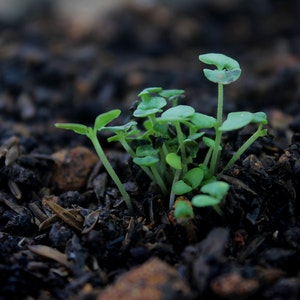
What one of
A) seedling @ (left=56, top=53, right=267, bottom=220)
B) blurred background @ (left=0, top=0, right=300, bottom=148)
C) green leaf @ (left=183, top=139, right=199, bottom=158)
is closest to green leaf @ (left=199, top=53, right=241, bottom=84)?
seedling @ (left=56, top=53, right=267, bottom=220)

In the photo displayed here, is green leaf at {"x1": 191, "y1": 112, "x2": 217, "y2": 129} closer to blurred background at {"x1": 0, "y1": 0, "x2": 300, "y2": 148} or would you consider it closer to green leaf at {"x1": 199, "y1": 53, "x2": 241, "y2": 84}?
green leaf at {"x1": 199, "y1": 53, "x2": 241, "y2": 84}

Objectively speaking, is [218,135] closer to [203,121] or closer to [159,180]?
[203,121]

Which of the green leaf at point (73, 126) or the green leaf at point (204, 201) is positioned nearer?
the green leaf at point (204, 201)

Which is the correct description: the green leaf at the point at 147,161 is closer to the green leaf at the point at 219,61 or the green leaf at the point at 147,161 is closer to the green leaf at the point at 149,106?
the green leaf at the point at 149,106

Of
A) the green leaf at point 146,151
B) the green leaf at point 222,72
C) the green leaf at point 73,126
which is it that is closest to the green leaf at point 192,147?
the green leaf at point 146,151

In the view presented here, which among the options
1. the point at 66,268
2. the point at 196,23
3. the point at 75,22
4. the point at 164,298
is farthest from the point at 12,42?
the point at 164,298

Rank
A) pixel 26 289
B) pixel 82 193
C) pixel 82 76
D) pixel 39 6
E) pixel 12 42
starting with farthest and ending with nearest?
pixel 39 6, pixel 12 42, pixel 82 76, pixel 82 193, pixel 26 289

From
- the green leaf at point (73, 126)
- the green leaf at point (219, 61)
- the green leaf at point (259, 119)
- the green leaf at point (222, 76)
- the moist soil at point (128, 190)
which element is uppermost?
the green leaf at point (219, 61)

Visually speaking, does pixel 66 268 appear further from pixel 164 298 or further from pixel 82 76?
pixel 82 76
